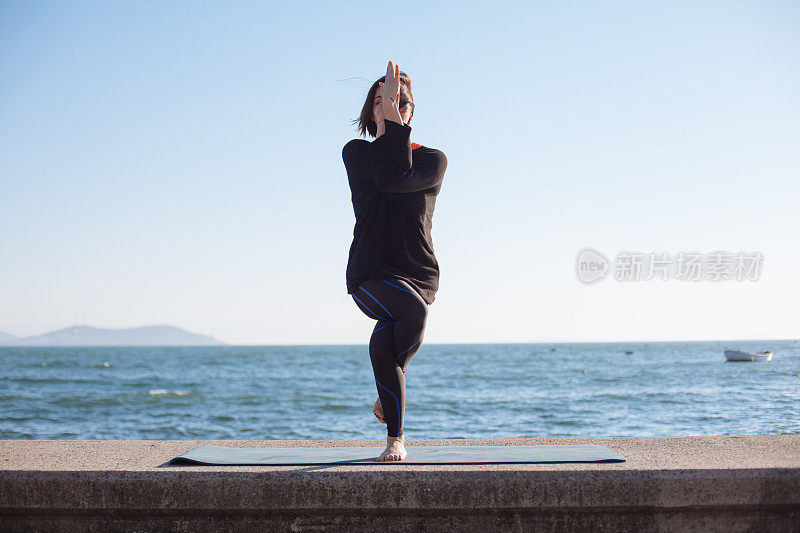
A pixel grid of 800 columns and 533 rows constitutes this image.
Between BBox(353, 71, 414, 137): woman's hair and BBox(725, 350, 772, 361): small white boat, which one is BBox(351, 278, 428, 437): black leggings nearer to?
BBox(353, 71, 414, 137): woman's hair

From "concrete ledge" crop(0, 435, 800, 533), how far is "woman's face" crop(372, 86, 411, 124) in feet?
5.15

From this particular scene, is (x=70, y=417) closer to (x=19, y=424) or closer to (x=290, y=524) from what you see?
(x=19, y=424)

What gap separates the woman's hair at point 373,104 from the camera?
9.98 feet

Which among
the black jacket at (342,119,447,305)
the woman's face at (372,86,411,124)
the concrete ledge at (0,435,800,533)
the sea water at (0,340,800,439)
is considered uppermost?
the woman's face at (372,86,411,124)

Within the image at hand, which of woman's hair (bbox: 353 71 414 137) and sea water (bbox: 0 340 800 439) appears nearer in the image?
woman's hair (bbox: 353 71 414 137)

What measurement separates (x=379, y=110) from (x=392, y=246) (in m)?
0.66

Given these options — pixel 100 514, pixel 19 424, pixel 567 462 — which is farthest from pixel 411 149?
pixel 19 424

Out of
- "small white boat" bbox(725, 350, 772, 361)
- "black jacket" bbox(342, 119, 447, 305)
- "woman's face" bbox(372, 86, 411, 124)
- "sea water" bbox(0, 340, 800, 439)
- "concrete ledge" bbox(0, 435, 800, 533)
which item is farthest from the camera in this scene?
"small white boat" bbox(725, 350, 772, 361)

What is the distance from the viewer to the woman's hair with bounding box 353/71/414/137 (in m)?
3.04

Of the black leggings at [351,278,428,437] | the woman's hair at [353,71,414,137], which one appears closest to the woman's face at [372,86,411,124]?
the woman's hair at [353,71,414,137]

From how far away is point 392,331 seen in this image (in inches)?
114

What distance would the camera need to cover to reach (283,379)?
38.1 meters

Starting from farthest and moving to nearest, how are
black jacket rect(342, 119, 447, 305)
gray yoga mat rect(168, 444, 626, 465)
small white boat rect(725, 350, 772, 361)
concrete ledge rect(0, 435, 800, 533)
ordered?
small white boat rect(725, 350, 772, 361) → black jacket rect(342, 119, 447, 305) → gray yoga mat rect(168, 444, 626, 465) → concrete ledge rect(0, 435, 800, 533)

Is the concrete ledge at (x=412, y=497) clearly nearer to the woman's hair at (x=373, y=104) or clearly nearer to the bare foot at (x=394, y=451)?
the bare foot at (x=394, y=451)
